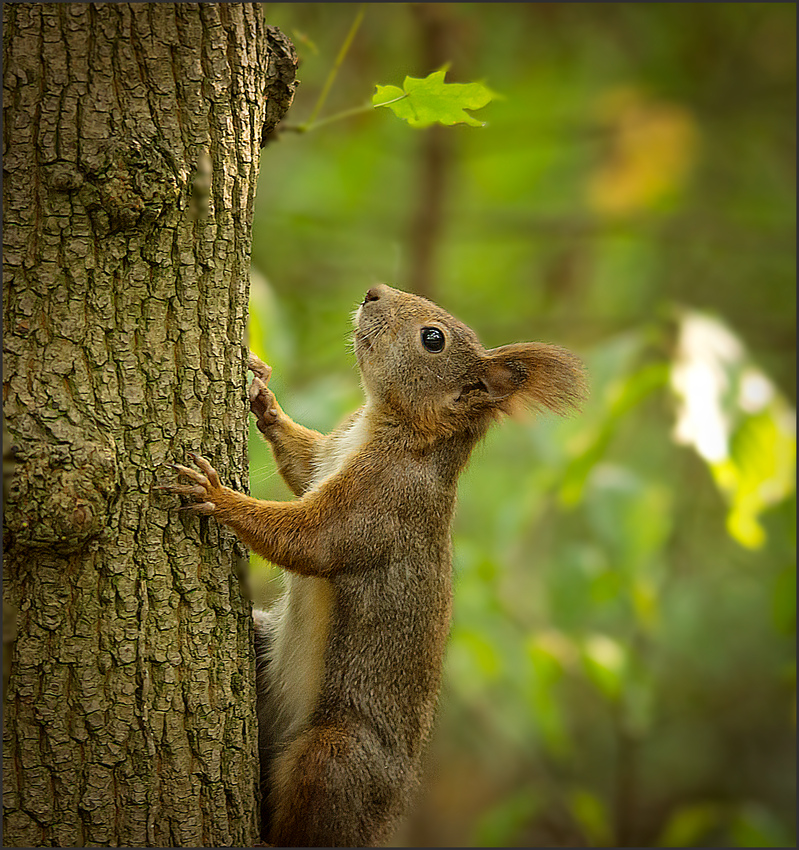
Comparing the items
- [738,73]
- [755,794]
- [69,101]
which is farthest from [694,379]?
[755,794]

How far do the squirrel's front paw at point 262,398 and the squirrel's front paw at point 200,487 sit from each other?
93 cm

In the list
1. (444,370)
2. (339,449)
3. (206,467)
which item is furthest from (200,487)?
(444,370)

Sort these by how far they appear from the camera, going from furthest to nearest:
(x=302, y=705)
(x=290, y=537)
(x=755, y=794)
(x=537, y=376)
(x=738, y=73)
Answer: (x=755, y=794) → (x=738, y=73) → (x=537, y=376) → (x=302, y=705) → (x=290, y=537)

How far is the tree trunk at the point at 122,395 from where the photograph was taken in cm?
218

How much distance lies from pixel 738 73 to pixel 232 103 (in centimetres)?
637

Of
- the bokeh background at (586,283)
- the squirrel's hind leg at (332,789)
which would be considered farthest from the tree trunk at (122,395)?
the bokeh background at (586,283)

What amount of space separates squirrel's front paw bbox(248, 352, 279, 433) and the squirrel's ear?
0.91 meters

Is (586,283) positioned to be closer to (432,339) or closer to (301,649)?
(432,339)

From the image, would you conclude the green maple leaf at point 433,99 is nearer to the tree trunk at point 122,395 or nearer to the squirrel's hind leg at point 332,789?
the tree trunk at point 122,395

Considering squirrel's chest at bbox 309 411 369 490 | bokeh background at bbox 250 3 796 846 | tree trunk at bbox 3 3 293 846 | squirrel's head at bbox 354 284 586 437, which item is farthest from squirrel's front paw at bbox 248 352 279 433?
bokeh background at bbox 250 3 796 846

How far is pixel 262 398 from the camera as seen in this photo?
3.57 metres

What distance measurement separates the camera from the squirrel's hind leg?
9.70 feet

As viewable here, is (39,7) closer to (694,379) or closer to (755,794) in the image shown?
(694,379)

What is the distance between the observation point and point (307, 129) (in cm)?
303
